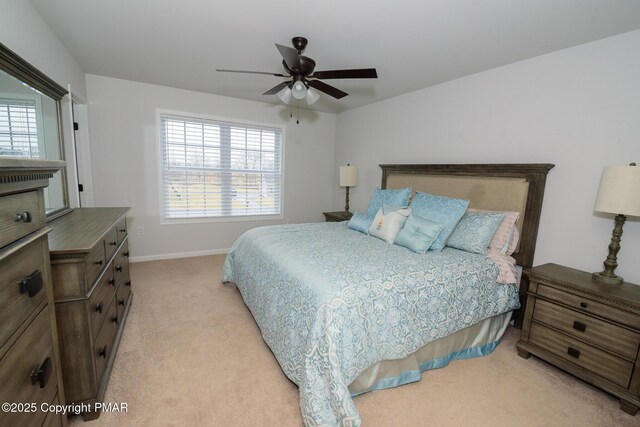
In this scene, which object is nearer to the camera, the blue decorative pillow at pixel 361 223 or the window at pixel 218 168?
the blue decorative pillow at pixel 361 223

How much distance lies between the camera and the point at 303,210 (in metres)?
5.27

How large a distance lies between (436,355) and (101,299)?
223 centimetres

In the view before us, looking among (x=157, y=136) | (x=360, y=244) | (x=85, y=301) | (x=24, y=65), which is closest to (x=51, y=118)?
(x=24, y=65)

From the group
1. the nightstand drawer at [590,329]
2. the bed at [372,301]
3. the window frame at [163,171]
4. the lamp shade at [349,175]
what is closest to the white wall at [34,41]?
the window frame at [163,171]

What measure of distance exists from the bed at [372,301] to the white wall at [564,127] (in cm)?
18

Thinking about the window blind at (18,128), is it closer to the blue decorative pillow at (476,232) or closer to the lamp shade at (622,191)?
the blue decorative pillow at (476,232)

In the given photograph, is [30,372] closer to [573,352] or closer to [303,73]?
[303,73]

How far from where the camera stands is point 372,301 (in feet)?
5.56

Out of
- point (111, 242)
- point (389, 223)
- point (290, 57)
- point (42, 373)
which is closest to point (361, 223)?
point (389, 223)

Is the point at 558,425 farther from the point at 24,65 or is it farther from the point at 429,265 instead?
the point at 24,65

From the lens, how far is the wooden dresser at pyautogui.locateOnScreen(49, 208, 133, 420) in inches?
55.6

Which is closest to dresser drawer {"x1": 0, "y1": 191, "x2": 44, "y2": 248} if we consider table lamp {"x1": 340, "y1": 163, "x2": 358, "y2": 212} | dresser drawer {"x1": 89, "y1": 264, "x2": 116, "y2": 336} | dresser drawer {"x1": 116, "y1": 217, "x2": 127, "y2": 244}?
dresser drawer {"x1": 89, "y1": 264, "x2": 116, "y2": 336}

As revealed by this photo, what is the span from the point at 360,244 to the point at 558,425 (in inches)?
65.4

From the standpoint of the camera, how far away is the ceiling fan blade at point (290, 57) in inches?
76.4
